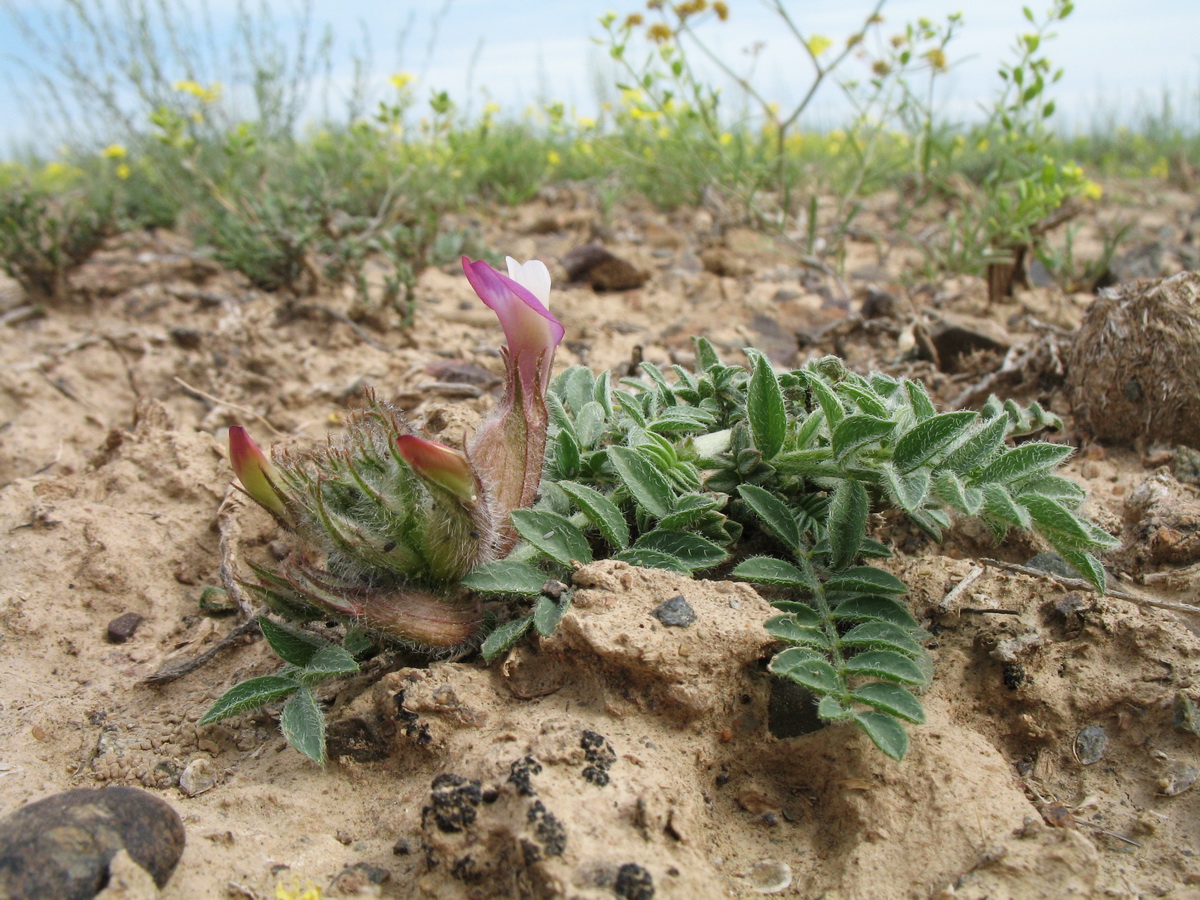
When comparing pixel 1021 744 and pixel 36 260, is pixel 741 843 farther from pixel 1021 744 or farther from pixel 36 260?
pixel 36 260

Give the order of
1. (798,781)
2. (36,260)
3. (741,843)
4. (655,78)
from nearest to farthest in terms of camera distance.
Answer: (741,843), (798,781), (655,78), (36,260)

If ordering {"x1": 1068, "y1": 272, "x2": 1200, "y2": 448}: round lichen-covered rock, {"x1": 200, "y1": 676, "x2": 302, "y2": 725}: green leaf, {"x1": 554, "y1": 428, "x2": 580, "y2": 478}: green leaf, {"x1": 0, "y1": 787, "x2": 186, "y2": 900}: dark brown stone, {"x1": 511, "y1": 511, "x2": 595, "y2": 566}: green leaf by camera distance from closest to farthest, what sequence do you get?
{"x1": 0, "y1": 787, "x2": 186, "y2": 900}: dark brown stone < {"x1": 200, "y1": 676, "x2": 302, "y2": 725}: green leaf < {"x1": 511, "y1": 511, "x2": 595, "y2": 566}: green leaf < {"x1": 554, "y1": 428, "x2": 580, "y2": 478}: green leaf < {"x1": 1068, "y1": 272, "x2": 1200, "y2": 448}: round lichen-covered rock

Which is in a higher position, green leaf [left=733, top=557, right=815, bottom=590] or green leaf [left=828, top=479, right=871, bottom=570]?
green leaf [left=828, top=479, right=871, bottom=570]

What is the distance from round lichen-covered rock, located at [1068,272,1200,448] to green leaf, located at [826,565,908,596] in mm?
1294

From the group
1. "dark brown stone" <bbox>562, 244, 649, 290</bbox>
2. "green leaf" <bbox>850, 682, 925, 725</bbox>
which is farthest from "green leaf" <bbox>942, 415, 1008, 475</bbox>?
"dark brown stone" <bbox>562, 244, 649, 290</bbox>

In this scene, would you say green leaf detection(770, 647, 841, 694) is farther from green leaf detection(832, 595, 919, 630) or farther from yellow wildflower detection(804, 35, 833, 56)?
yellow wildflower detection(804, 35, 833, 56)

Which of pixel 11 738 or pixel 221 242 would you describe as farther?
pixel 221 242

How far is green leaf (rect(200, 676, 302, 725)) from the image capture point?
62.7 inches

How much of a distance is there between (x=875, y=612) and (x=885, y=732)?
0.29 m

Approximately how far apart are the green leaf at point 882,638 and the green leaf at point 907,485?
220 millimetres

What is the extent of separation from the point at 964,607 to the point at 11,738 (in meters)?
1.98

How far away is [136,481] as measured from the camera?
2621mm

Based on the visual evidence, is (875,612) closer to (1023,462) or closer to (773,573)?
(773,573)

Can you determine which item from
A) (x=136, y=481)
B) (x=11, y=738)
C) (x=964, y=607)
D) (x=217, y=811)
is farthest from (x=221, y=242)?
(x=964, y=607)
